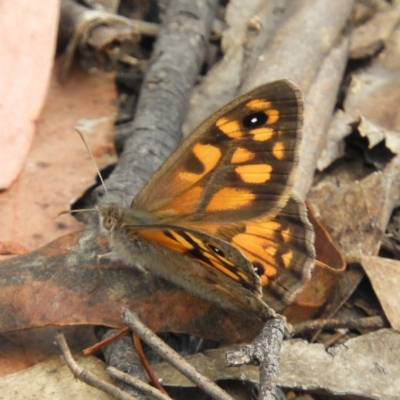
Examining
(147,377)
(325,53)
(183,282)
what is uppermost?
(325,53)

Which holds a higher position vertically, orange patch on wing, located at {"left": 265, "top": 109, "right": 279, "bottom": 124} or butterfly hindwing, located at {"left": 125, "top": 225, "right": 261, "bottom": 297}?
orange patch on wing, located at {"left": 265, "top": 109, "right": 279, "bottom": 124}

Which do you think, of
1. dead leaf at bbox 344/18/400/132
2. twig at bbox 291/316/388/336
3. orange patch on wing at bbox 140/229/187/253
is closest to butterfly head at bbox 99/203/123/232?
orange patch on wing at bbox 140/229/187/253

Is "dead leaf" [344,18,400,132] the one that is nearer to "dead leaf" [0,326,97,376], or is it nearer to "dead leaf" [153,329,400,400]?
"dead leaf" [153,329,400,400]

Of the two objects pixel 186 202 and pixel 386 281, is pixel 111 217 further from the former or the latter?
pixel 386 281

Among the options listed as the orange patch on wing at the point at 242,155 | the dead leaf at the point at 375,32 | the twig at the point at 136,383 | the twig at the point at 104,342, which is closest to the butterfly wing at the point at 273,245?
the orange patch on wing at the point at 242,155

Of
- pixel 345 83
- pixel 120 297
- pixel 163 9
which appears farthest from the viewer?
pixel 163 9

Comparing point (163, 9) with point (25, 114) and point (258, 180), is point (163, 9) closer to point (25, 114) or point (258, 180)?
point (25, 114)

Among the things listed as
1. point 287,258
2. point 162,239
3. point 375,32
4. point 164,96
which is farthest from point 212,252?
point 375,32

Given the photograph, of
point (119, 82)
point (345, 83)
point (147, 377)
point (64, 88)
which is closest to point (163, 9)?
point (119, 82)
